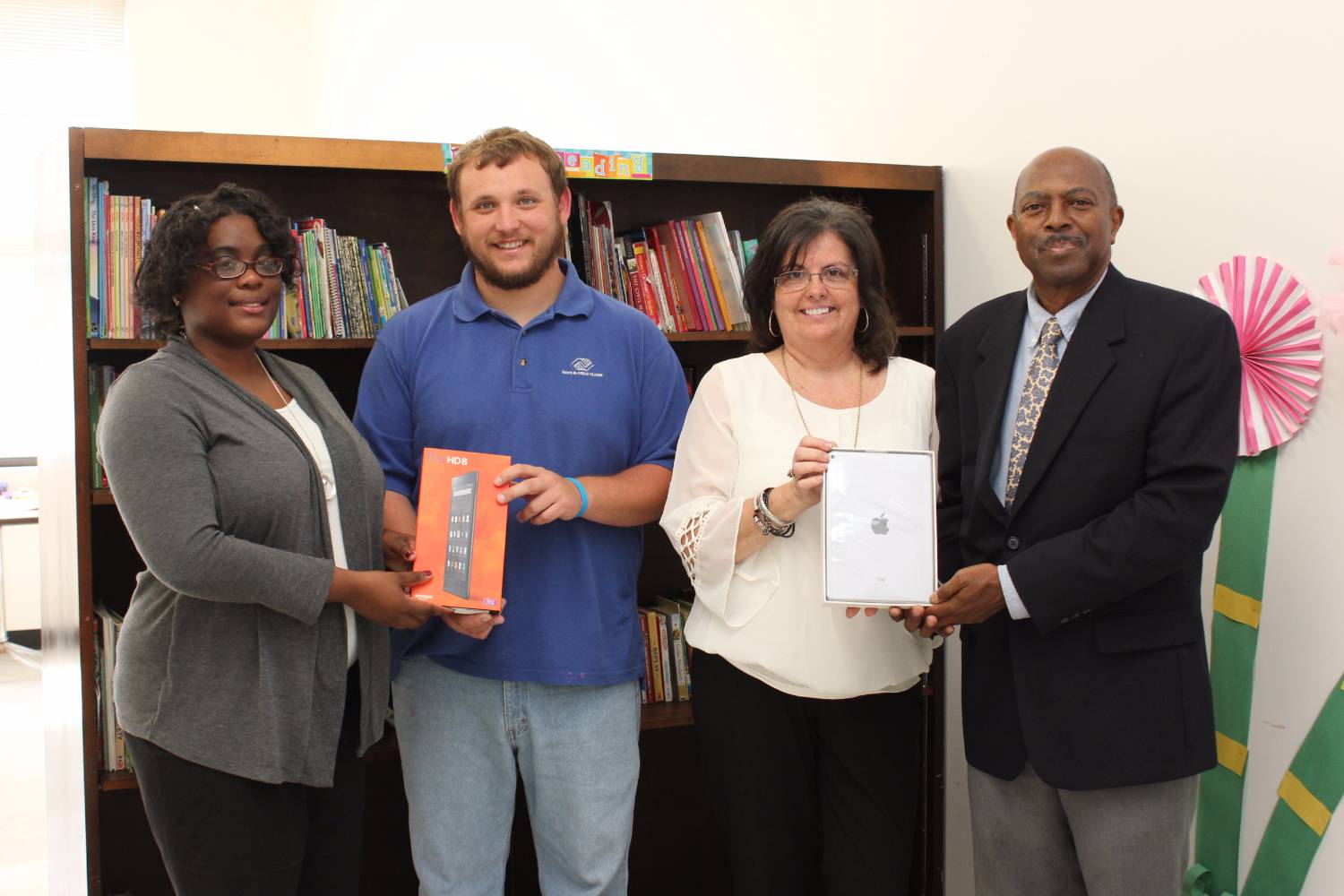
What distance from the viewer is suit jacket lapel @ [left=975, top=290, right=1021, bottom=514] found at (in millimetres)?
1798

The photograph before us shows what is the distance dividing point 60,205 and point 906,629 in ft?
6.40

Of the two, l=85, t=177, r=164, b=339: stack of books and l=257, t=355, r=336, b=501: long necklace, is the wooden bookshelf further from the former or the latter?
l=257, t=355, r=336, b=501: long necklace

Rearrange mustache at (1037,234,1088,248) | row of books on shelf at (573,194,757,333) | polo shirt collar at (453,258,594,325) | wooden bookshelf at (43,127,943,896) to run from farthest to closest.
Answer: row of books on shelf at (573,194,757,333)
wooden bookshelf at (43,127,943,896)
polo shirt collar at (453,258,594,325)
mustache at (1037,234,1088,248)

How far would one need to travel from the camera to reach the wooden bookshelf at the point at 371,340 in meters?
2.38

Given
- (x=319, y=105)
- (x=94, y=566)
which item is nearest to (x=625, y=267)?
(x=94, y=566)

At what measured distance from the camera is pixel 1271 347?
6.41 ft

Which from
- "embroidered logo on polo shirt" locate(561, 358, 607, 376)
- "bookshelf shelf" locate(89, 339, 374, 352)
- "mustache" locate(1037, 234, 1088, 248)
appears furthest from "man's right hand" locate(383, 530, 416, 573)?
"mustache" locate(1037, 234, 1088, 248)

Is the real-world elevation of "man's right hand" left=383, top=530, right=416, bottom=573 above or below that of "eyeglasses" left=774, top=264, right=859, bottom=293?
below

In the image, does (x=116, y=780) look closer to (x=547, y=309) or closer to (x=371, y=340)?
(x=371, y=340)

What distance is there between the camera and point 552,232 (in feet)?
6.86

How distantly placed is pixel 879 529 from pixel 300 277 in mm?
1521

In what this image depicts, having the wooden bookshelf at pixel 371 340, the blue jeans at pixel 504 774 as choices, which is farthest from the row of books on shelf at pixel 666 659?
the blue jeans at pixel 504 774

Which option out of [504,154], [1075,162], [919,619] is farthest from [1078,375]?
[504,154]

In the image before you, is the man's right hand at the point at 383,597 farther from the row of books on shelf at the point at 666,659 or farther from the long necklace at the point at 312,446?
the row of books on shelf at the point at 666,659
